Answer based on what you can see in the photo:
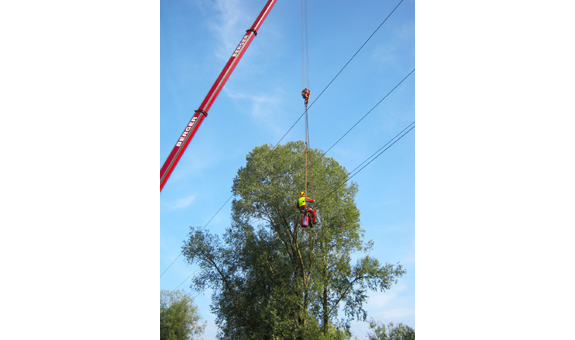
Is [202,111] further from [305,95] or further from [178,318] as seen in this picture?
[178,318]

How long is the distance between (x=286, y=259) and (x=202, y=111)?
420 inches

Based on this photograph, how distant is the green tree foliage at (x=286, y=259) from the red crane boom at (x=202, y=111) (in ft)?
24.1

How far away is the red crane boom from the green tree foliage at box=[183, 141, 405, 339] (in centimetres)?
735

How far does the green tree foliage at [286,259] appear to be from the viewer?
61.2ft

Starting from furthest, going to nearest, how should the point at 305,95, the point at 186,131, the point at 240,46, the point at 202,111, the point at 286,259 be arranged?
the point at 286,259 < the point at 240,46 < the point at 305,95 < the point at 202,111 < the point at 186,131

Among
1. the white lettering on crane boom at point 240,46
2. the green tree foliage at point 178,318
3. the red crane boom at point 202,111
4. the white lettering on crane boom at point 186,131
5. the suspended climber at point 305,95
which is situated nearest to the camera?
the red crane boom at point 202,111

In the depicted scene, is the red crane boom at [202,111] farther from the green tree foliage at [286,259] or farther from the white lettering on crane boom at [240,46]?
the green tree foliage at [286,259]

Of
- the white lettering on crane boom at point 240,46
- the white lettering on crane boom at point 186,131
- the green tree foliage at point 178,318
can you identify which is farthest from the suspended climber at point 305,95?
the green tree foliage at point 178,318

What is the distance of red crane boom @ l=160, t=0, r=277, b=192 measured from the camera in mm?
12288

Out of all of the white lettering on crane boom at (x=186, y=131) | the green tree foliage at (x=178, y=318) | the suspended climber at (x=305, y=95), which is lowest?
the green tree foliage at (x=178, y=318)

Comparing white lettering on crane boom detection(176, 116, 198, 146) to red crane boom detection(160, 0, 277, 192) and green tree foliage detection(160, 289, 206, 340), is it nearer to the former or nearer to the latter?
red crane boom detection(160, 0, 277, 192)

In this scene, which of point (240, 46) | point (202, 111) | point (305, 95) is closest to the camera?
point (202, 111)

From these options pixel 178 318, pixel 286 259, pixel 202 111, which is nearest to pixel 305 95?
pixel 202 111

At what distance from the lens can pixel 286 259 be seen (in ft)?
67.8
